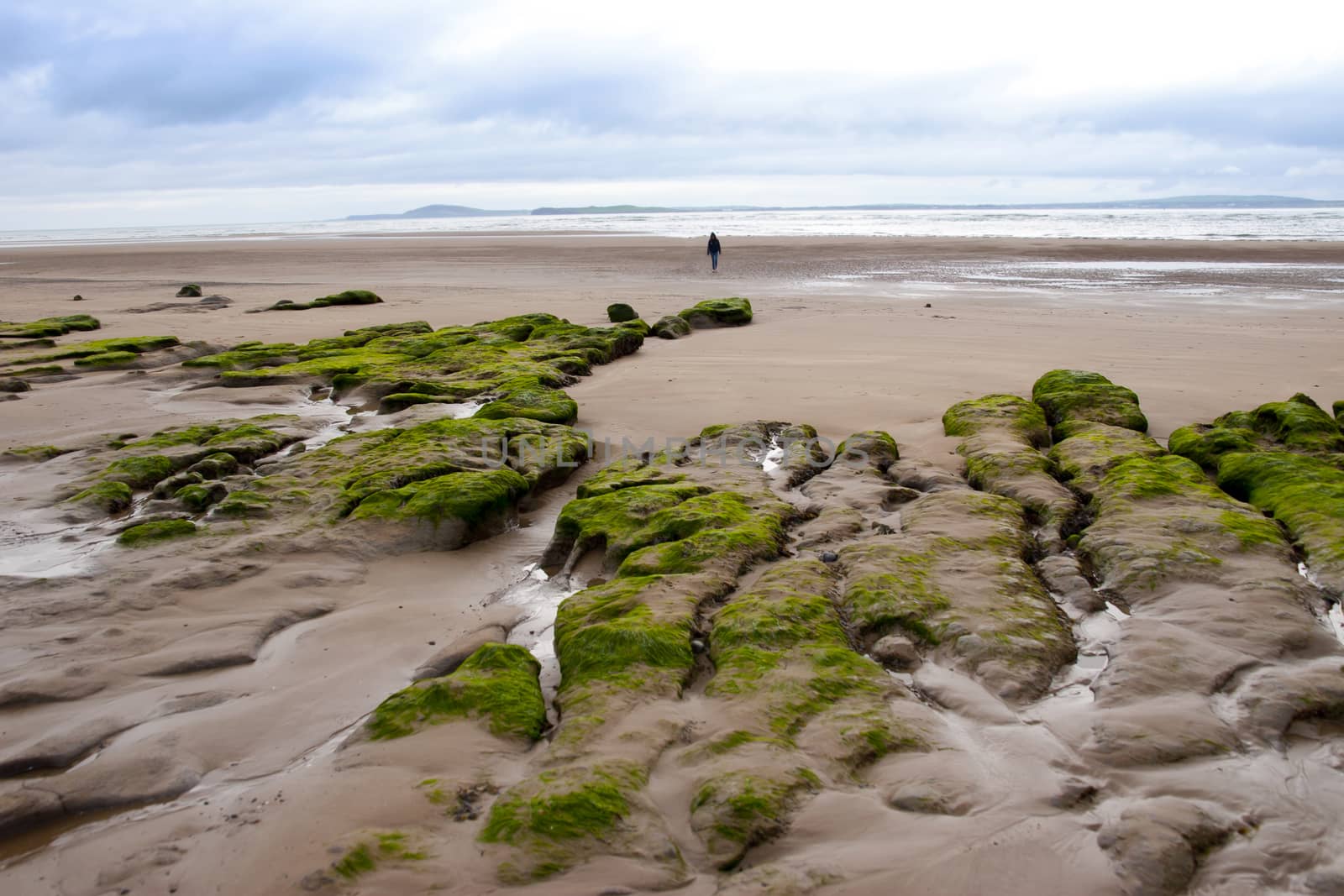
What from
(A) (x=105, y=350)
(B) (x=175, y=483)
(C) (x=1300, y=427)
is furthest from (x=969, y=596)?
(A) (x=105, y=350)

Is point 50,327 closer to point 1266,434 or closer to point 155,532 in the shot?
point 155,532

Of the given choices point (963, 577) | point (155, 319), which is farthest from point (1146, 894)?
point (155, 319)

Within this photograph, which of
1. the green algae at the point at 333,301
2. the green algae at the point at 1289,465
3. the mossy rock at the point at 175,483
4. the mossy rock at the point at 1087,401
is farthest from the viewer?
the green algae at the point at 333,301

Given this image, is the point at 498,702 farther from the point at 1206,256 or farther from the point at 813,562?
the point at 1206,256

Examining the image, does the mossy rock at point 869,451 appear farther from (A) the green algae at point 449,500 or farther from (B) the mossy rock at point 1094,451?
(A) the green algae at point 449,500

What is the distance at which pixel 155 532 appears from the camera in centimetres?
577

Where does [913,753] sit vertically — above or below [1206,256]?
below

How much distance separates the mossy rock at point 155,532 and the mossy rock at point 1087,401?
709 centimetres

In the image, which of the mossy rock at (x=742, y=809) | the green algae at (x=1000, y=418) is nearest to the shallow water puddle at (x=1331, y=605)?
the green algae at (x=1000, y=418)

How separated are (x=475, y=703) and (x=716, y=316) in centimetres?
1153

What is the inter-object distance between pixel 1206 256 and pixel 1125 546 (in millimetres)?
28275

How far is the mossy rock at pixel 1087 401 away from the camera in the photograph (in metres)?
7.88

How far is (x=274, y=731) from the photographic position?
3.89 metres

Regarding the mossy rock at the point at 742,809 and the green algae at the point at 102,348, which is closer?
the mossy rock at the point at 742,809
